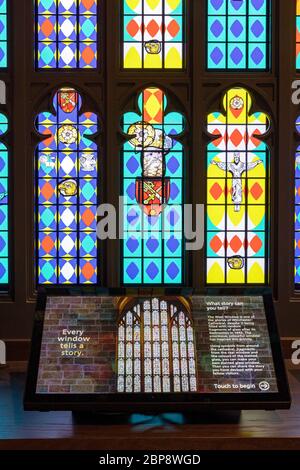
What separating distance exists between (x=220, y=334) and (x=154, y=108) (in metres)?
2.08

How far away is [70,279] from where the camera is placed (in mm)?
4824

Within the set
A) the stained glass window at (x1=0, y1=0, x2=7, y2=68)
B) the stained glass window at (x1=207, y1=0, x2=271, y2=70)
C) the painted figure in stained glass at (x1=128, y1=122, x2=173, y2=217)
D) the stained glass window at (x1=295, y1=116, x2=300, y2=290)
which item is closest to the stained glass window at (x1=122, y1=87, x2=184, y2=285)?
the painted figure in stained glass at (x1=128, y1=122, x2=173, y2=217)

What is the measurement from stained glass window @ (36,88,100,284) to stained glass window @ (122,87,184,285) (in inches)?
9.2

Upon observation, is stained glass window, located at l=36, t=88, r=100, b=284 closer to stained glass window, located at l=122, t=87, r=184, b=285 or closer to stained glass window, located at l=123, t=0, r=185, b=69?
stained glass window, located at l=122, t=87, r=184, b=285

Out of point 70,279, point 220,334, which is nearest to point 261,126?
point 70,279

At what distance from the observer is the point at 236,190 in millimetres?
4848

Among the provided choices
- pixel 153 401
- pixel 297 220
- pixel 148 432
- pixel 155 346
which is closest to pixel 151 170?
pixel 297 220

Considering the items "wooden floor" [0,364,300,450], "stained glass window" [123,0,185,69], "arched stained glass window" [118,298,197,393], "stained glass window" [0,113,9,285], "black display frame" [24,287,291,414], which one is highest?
"stained glass window" [123,0,185,69]

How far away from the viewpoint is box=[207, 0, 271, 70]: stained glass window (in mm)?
4809

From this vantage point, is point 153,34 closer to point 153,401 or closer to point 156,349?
point 156,349

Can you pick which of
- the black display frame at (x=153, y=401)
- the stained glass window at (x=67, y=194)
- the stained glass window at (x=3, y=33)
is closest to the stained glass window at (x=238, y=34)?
the stained glass window at (x=67, y=194)

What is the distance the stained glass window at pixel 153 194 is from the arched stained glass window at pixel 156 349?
1.45 meters

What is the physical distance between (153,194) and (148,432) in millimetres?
2142

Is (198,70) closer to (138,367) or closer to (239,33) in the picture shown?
(239,33)
